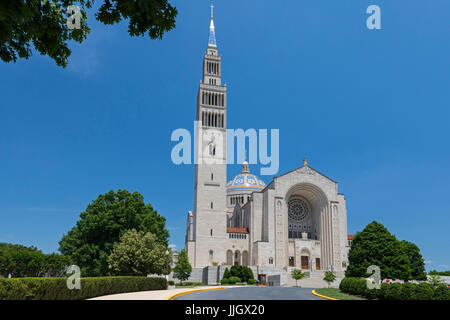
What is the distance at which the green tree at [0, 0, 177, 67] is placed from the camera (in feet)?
22.3

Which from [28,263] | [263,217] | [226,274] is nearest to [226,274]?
[226,274]

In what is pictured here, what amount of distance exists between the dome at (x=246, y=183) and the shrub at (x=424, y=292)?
65.8m

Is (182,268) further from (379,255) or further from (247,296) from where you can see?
(247,296)

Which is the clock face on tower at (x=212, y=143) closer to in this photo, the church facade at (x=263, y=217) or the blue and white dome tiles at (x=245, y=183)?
the church facade at (x=263, y=217)

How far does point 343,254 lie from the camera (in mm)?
63281

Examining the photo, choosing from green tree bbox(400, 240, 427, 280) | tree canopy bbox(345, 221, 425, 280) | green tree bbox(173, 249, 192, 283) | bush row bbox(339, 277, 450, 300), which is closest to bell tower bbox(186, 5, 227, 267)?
green tree bbox(173, 249, 192, 283)

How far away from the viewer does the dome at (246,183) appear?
282 feet

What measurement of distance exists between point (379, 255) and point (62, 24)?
38.8 meters

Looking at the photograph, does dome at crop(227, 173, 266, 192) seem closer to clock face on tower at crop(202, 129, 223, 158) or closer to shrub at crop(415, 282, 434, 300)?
clock face on tower at crop(202, 129, 223, 158)

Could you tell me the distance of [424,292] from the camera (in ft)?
63.0

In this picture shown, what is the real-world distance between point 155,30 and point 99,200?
3504cm

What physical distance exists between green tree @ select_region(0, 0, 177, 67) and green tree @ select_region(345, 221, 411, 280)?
37635 mm
